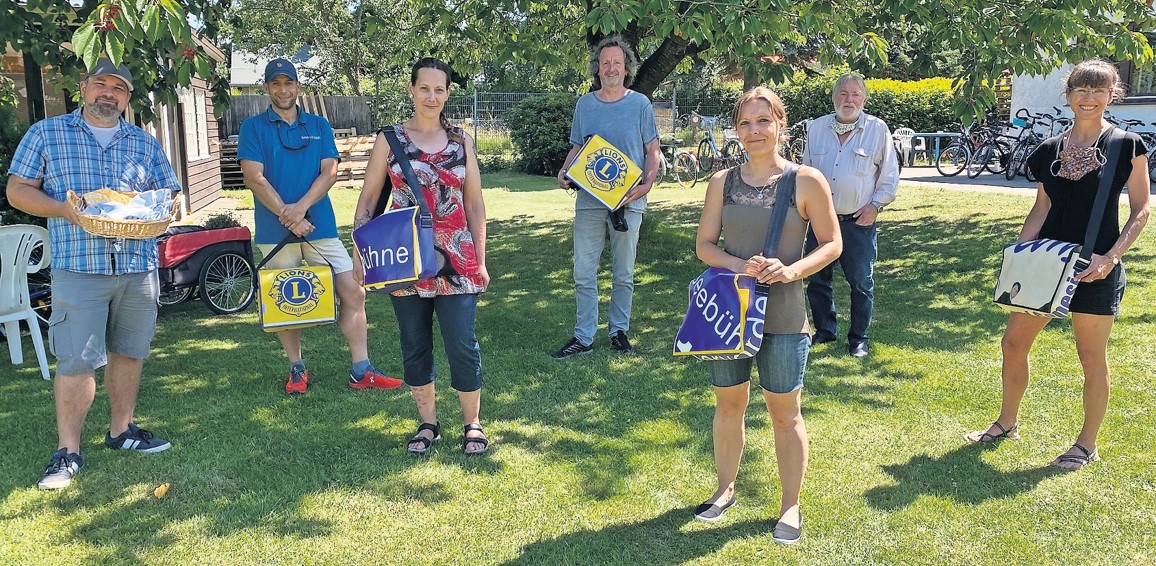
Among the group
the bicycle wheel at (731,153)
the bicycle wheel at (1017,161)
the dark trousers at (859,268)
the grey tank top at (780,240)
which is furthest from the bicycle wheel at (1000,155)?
the grey tank top at (780,240)

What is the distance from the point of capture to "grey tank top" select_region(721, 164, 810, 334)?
308 cm

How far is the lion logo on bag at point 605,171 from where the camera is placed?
5445mm

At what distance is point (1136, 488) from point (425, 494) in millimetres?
2886

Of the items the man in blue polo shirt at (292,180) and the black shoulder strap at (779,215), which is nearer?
the black shoulder strap at (779,215)

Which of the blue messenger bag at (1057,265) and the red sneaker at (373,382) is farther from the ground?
the blue messenger bag at (1057,265)

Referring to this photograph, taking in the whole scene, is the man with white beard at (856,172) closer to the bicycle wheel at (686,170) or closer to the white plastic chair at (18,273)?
the white plastic chair at (18,273)

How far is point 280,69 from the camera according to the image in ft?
15.5

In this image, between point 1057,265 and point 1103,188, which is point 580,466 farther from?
point 1103,188

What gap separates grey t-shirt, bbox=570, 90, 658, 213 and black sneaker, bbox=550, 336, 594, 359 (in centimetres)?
87

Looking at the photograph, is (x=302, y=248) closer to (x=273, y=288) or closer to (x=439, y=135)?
(x=273, y=288)

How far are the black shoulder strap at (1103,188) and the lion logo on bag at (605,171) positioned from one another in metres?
2.58

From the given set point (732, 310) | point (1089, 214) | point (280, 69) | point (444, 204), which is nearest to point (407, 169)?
point (444, 204)

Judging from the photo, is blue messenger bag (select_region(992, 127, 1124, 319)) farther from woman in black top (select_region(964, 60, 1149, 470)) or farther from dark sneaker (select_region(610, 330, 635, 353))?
dark sneaker (select_region(610, 330, 635, 353))

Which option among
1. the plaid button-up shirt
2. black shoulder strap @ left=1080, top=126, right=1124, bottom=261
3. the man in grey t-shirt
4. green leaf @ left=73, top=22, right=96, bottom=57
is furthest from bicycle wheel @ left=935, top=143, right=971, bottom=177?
green leaf @ left=73, top=22, right=96, bottom=57
